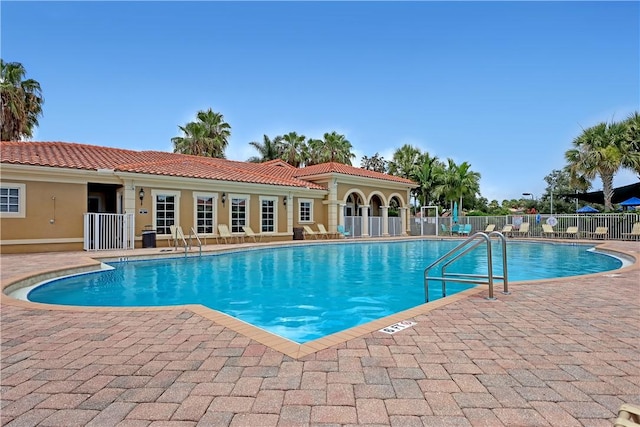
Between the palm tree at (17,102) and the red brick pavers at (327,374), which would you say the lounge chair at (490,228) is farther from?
the palm tree at (17,102)

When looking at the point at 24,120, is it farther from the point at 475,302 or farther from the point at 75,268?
the point at 475,302

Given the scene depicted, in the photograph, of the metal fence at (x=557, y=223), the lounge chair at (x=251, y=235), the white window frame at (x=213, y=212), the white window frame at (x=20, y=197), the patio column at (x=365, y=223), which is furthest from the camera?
the patio column at (x=365, y=223)

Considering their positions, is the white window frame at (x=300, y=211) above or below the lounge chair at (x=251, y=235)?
above

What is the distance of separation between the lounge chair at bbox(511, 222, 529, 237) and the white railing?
23.3 meters

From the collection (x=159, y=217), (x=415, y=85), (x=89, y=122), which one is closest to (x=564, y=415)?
(x=159, y=217)

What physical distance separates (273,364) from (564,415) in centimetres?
215

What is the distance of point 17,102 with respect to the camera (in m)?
21.9

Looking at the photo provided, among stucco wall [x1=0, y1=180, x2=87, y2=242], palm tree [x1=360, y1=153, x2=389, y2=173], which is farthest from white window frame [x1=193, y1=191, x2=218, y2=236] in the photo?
palm tree [x1=360, y1=153, x2=389, y2=173]

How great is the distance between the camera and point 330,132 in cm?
3922

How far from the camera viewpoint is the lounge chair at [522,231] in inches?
946

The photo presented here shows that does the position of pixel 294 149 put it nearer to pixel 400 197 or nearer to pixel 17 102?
pixel 400 197

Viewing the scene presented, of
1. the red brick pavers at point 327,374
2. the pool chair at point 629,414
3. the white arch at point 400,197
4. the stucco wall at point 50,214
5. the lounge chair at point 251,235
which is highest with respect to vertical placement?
the white arch at point 400,197

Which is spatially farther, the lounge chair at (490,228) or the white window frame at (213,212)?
the lounge chair at (490,228)

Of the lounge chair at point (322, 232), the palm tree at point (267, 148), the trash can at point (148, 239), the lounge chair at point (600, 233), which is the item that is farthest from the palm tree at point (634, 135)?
the palm tree at point (267, 148)
